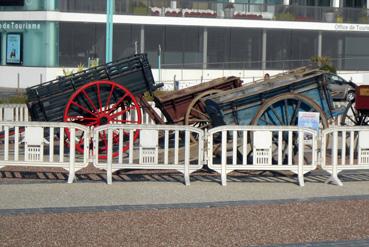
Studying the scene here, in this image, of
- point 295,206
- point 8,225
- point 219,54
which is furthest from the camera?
point 219,54

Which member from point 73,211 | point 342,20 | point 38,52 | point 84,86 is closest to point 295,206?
point 73,211

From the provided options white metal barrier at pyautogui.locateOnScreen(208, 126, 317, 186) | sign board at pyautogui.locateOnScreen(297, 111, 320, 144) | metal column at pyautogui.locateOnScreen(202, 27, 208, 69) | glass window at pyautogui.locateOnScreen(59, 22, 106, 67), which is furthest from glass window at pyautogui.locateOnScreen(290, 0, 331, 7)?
white metal barrier at pyautogui.locateOnScreen(208, 126, 317, 186)

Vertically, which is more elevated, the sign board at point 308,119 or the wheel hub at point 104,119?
the sign board at point 308,119

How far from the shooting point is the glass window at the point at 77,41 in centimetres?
4978

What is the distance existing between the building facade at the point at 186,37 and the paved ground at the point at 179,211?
33942mm

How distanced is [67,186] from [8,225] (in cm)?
331

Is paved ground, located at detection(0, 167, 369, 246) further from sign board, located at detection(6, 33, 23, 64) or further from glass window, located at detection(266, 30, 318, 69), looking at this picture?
glass window, located at detection(266, 30, 318, 69)

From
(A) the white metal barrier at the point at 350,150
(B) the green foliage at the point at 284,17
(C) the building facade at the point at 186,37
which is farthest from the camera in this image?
(B) the green foliage at the point at 284,17

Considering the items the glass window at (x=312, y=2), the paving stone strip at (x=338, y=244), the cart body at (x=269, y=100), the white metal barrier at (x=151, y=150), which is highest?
the glass window at (x=312, y=2)

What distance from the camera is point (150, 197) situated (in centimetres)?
1258

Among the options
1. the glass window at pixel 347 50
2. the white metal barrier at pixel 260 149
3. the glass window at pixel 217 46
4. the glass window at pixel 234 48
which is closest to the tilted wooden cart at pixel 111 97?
the white metal barrier at pixel 260 149

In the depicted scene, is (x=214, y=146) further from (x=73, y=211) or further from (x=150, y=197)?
(x=73, y=211)

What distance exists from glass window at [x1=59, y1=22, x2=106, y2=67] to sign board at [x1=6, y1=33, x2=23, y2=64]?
8.32 ft

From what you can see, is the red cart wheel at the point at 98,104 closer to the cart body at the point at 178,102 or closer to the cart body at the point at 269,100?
the cart body at the point at 178,102
